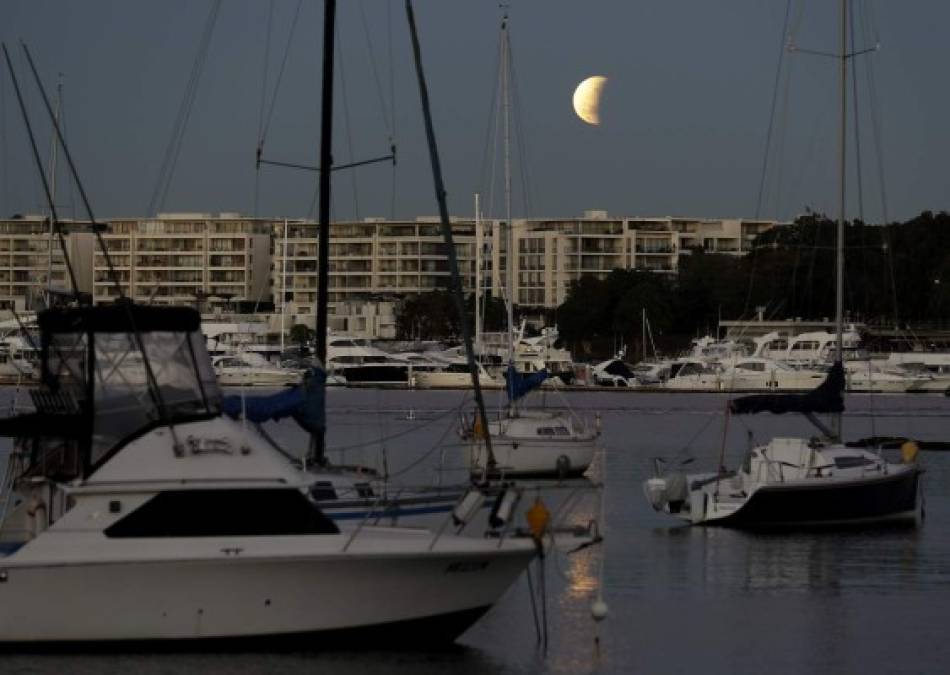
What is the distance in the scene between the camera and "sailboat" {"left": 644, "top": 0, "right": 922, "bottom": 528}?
132 ft

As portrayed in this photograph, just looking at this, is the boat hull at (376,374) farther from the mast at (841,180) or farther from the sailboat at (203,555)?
the sailboat at (203,555)

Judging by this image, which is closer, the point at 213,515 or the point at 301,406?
the point at 213,515

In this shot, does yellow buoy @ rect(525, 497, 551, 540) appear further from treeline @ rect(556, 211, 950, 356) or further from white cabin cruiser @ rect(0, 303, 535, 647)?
treeline @ rect(556, 211, 950, 356)

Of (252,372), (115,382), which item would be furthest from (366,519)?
(252,372)

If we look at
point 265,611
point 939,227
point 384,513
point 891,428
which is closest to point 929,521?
point 384,513

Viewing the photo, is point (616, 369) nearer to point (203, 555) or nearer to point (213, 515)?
point (213, 515)

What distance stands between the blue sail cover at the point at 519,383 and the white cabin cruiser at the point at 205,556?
3012 centimetres

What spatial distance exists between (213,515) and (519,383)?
32275 mm

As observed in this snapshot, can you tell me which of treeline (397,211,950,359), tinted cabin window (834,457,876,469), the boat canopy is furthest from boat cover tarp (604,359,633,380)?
the boat canopy

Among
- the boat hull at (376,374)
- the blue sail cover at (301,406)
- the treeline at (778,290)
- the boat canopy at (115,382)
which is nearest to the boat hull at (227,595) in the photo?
the boat canopy at (115,382)

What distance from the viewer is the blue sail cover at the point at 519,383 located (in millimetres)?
55041

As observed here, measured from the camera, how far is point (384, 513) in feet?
86.6

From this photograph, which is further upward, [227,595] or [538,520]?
[538,520]

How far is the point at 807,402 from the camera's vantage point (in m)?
43.0
